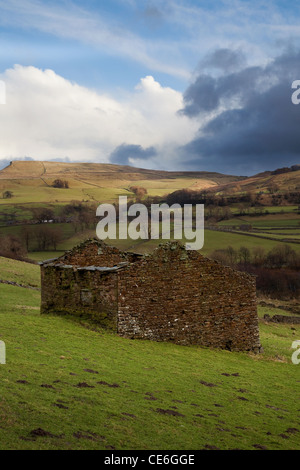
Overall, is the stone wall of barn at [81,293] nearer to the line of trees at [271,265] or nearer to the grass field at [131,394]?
the grass field at [131,394]

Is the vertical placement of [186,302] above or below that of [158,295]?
below

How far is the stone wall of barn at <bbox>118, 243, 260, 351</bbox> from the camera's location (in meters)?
18.5

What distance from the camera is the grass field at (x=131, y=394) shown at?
8.91m

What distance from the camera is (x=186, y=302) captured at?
19719 millimetres

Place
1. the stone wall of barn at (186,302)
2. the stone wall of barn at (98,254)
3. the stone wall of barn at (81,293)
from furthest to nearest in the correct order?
1. the stone wall of barn at (98,254)
2. the stone wall of barn at (186,302)
3. the stone wall of barn at (81,293)

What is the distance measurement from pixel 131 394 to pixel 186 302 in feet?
27.0

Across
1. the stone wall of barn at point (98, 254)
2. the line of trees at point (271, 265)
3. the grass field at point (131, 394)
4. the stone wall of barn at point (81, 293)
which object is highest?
the stone wall of barn at point (98, 254)

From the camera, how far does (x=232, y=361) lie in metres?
19.2

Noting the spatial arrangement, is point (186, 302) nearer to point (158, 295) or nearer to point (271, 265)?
point (158, 295)

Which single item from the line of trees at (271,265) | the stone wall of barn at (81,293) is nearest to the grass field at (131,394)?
the stone wall of barn at (81,293)

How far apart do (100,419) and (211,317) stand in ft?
38.1

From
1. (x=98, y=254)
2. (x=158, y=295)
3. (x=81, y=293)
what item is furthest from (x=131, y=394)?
(x=98, y=254)

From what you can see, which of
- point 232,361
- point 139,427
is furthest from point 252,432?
point 232,361

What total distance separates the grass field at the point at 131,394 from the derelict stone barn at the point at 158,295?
0.74m
